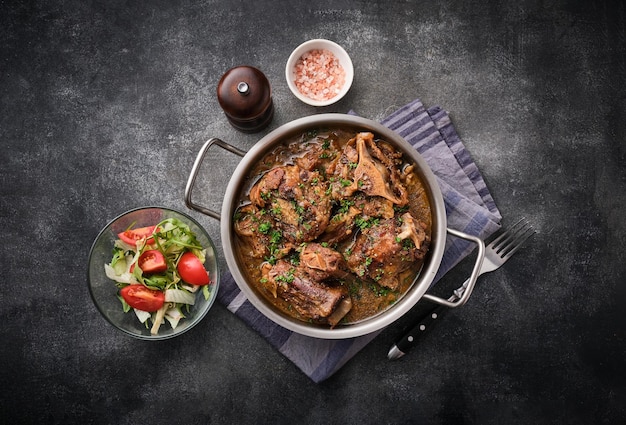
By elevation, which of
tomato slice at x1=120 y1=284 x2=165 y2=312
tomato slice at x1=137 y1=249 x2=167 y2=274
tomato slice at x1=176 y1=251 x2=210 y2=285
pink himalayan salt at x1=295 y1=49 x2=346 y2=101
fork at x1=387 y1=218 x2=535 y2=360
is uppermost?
pink himalayan salt at x1=295 y1=49 x2=346 y2=101

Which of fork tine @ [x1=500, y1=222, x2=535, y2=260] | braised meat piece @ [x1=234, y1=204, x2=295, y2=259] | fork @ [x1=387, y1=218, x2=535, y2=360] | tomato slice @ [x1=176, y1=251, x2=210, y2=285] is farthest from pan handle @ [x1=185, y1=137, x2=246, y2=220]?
fork tine @ [x1=500, y1=222, x2=535, y2=260]

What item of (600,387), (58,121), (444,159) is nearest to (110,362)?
(58,121)

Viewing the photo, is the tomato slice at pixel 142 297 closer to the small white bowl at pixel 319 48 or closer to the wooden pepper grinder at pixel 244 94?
the wooden pepper grinder at pixel 244 94

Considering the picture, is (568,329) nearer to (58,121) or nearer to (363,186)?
(363,186)

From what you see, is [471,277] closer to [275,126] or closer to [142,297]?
[275,126]

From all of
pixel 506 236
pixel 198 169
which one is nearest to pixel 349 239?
pixel 198 169

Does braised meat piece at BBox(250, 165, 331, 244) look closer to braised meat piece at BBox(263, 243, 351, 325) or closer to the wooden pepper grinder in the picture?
braised meat piece at BBox(263, 243, 351, 325)
